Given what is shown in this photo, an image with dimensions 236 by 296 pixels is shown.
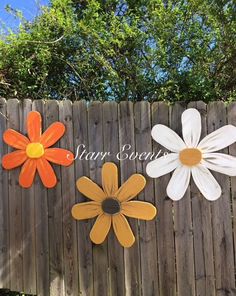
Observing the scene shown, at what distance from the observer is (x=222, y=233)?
3.02m

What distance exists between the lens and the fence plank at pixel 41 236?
137 inches

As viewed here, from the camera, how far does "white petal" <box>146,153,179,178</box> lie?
3104mm

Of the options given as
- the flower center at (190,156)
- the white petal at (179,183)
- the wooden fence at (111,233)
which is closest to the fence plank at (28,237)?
the wooden fence at (111,233)

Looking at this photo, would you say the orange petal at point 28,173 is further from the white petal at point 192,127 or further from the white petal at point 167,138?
the white petal at point 192,127

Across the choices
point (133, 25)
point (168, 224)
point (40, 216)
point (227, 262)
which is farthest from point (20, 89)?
point (227, 262)

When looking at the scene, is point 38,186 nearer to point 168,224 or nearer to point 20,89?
point 168,224

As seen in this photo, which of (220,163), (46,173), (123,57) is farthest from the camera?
(123,57)

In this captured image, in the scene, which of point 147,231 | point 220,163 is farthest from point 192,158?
point 147,231

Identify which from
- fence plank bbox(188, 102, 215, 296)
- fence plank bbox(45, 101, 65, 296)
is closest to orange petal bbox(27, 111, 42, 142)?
fence plank bbox(45, 101, 65, 296)

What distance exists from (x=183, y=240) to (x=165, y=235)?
0.14 m

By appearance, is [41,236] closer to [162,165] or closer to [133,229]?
[133,229]

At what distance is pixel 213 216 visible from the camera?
3.03 meters

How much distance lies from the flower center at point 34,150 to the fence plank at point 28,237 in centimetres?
15

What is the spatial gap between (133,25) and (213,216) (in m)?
2.91
